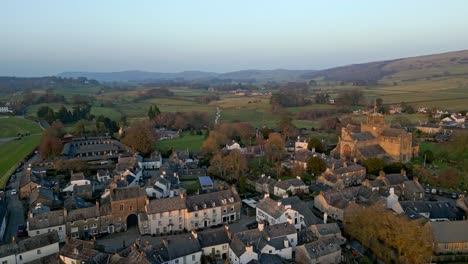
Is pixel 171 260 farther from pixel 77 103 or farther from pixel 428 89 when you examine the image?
pixel 428 89

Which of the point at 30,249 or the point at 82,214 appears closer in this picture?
the point at 30,249

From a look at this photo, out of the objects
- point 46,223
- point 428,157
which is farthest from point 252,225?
point 428,157

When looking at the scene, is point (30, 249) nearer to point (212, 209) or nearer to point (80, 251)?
point (80, 251)

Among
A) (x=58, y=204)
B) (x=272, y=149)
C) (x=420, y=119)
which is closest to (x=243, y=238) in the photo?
(x=58, y=204)

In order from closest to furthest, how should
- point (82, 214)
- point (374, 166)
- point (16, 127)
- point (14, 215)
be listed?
point (82, 214) → point (14, 215) → point (374, 166) → point (16, 127)

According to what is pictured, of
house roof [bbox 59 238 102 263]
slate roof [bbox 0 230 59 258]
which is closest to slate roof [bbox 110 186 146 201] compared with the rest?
slate roof [bbox 0 230 59 258]

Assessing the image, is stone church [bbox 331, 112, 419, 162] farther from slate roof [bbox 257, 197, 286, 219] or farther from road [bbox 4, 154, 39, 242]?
road [bbox 4, 154, 39, 242]

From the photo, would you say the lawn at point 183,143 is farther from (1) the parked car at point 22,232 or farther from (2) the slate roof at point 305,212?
(1) the parked car at point 22,232

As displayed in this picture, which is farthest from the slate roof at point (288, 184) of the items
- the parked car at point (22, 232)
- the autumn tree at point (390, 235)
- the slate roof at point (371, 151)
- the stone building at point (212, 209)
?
the parked car at point (22, 232)
